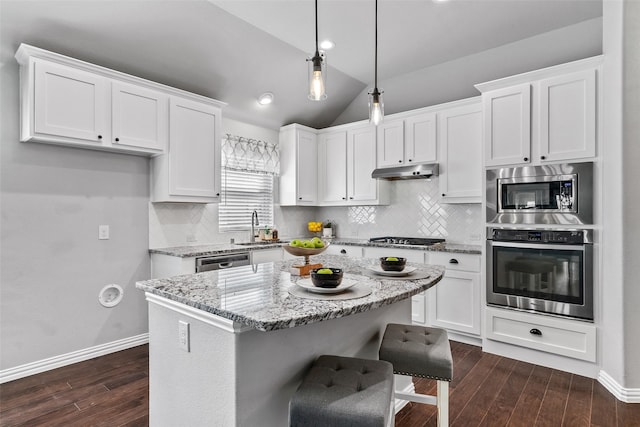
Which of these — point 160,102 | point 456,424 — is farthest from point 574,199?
point 160,102

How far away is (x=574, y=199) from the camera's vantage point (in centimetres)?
285

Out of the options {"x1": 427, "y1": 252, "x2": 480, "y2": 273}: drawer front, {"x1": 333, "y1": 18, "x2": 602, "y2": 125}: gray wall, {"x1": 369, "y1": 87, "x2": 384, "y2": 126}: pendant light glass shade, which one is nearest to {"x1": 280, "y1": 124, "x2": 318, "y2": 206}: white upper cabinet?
{"x1": 333, "y1": 18, "x2": 602, "y2": 125}: gray wall

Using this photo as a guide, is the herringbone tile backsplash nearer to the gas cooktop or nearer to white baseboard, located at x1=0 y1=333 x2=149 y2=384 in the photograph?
the gas cooktop

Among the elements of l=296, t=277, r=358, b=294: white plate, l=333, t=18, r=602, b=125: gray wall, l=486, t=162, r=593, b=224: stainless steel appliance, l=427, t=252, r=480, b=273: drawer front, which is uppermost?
l=333, t=18, r=602, b=125: gray wall

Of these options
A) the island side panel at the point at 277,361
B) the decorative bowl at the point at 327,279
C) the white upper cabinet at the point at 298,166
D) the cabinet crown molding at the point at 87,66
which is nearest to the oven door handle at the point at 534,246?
the island side panel at the point at 277,361

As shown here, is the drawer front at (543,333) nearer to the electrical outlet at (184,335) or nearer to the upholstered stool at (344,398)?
the upholstered stool at (344,398)

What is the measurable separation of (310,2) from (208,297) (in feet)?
9.33

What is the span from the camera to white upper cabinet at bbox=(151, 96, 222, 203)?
3.48 meters

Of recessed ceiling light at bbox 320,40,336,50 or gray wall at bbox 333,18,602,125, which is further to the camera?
recessed ceiling light at bbox 320,40,336,50

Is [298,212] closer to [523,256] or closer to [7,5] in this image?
[523,256]

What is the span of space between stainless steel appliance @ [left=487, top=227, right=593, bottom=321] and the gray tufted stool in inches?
62.8

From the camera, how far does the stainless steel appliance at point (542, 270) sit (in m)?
2.81

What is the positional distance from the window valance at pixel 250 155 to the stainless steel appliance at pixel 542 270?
111 inches

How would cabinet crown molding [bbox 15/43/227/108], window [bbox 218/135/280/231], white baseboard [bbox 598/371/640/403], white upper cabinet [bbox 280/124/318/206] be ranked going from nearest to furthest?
white baseboard [bbox 598/371/640/403] < cabinet crown molding [bbox 15/43/227/108] < window [bbox 218/135/280/231] < white upper cabinet [bbox 280/124/318/206]
